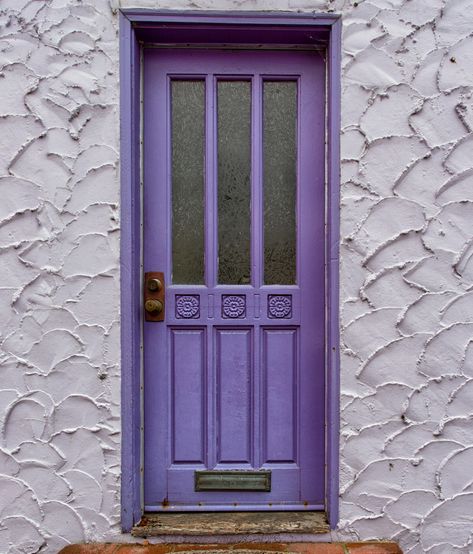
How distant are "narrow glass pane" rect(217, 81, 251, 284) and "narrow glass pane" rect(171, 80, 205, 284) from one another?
0.33 feet

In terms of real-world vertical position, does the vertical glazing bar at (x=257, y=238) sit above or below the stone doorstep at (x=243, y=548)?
above

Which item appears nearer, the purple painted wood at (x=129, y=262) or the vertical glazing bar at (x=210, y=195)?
the purple painted wood at (x=129, y=262)

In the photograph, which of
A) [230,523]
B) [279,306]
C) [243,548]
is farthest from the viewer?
[279,306]

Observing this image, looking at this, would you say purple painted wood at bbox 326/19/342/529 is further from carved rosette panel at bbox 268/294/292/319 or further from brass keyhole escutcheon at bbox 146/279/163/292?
brass keyhole escutcheon at bbox 146/279/163/292

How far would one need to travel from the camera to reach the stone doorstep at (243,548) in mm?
2713

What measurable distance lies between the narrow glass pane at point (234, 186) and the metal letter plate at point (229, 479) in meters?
1.01

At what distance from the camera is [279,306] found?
2.97 metres

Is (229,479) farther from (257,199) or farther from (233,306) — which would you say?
(257,199)

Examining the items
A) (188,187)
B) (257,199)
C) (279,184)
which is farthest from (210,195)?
(279,184)

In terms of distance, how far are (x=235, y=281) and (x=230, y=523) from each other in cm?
123

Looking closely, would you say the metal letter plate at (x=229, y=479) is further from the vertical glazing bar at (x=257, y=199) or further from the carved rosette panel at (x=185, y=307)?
the vertical glazing bar at (x=257, y=199)

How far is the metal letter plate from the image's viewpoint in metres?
2.97

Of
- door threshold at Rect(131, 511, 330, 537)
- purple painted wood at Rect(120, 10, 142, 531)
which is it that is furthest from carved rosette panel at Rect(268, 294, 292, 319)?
door threshold at Rect(131, 511, 330, 537)

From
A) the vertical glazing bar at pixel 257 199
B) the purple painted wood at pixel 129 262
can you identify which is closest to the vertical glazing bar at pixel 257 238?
the vertical glazing bar at pixel 257 199
